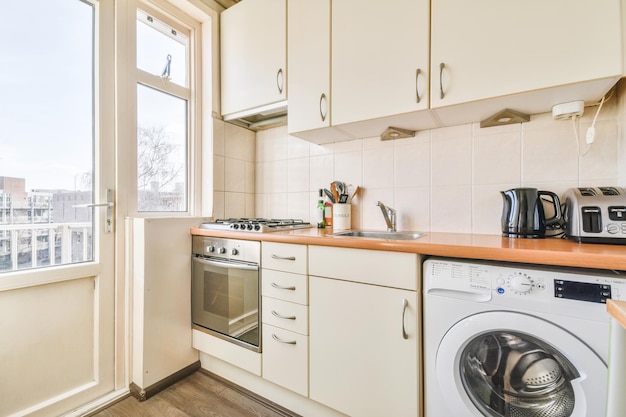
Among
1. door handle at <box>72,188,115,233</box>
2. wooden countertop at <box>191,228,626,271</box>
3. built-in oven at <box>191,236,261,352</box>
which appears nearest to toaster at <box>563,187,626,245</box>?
wooden countertop at <box>191,228,626,271</box>

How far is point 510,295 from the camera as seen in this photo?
86cm

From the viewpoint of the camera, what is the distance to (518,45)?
3.43 ft

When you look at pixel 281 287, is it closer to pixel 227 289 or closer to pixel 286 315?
pixel 286 315

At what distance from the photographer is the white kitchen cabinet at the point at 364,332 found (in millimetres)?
1042

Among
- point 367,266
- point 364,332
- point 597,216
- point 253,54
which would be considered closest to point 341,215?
point 367,266

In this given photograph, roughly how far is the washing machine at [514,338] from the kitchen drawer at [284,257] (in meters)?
0.54

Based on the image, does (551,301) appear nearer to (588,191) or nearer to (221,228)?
(588,191)

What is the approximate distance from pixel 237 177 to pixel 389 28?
140 centimetres

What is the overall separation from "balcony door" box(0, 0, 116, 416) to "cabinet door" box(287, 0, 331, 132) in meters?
1.02

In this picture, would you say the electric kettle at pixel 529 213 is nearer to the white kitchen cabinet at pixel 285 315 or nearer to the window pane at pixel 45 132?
the white kitchen cabinet at pixel 285 315

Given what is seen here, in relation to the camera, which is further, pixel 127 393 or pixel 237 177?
pixel 237 177

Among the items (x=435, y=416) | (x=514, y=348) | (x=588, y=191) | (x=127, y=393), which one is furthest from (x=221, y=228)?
(x=588, y=191)

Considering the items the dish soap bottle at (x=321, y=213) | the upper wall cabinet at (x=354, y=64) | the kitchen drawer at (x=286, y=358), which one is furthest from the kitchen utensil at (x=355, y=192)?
Result: the kitchen drawer at (x=286, y=358)

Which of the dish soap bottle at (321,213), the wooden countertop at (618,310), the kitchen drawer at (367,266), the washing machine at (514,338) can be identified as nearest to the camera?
the wooden countertop at (618,310)
